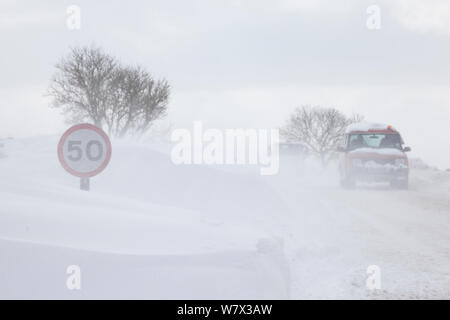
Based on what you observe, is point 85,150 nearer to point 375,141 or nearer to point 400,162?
point 400,162

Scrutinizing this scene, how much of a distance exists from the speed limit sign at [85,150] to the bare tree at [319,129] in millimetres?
43626

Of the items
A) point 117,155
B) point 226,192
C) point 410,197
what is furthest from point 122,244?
point 410,197

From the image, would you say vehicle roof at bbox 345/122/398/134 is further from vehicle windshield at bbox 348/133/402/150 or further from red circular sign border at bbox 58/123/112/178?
red circular sign border at bbox 58/123/112/178

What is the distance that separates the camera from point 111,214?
5418 millimetres

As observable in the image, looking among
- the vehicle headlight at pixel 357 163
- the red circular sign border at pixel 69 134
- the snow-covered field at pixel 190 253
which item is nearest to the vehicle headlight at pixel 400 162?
the vehicle headlight at pixel 357 163

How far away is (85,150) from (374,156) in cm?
1457

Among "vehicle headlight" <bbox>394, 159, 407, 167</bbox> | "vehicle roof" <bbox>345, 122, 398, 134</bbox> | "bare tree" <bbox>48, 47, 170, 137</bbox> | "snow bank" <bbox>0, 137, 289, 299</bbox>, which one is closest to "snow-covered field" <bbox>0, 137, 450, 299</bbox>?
"snow bank" <bbox>0, 137, 289, 299</bbox>

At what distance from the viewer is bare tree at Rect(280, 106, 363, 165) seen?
49.6 meters

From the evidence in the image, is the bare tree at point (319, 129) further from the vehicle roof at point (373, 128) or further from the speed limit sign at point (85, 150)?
the speed limit sign at point (85, 150)

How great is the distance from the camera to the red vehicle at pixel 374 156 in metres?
19.5

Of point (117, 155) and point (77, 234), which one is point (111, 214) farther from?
point (117, 155)

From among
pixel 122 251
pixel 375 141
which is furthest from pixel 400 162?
pixel 122 251

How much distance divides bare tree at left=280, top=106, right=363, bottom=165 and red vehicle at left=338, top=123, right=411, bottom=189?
94.8 feet

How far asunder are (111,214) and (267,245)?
67.3 inches
